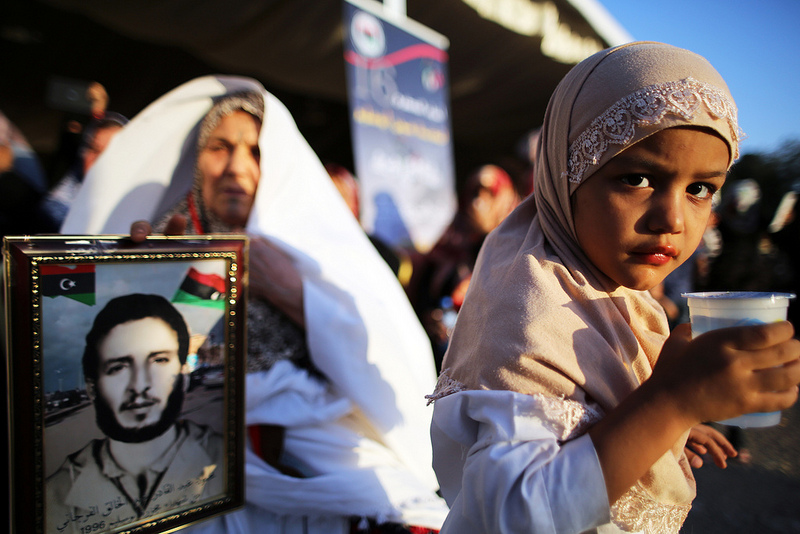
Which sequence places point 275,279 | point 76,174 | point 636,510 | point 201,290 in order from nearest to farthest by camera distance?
1. point 636,510
2. point 201,290
3. point 275,279
4. point 76,174

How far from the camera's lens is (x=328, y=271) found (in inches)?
62.0

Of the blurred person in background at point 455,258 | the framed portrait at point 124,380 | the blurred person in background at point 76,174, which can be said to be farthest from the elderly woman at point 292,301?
the blurred person in background at point 455,258

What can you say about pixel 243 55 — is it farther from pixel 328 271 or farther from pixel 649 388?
pixel 649 388

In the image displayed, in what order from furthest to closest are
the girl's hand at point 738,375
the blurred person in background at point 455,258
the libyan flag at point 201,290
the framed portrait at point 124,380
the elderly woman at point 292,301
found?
the blurred person in background at point 455,258, the elderly woman at point 292,301, the libyan flag at point 201,290, the framed portrait at point 124,380, the girl's hand at point 738,375

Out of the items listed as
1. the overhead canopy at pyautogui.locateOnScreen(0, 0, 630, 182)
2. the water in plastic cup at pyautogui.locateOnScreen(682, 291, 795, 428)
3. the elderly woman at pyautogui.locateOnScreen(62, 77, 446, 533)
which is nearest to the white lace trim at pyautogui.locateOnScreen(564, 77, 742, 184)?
the water in plastic cup at pyautogui.locateOnScreen(682, 291, 795, 428)

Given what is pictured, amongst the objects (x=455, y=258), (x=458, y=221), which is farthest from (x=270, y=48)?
(x=455, y=258)

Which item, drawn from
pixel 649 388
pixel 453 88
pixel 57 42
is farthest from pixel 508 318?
pixel 453 88

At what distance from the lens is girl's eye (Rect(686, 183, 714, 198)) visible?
786 millimetres

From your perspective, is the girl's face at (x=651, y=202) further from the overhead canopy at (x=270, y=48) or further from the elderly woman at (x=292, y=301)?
the overhead canopy at (x=270, y=48)

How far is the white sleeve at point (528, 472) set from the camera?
0.64 meters

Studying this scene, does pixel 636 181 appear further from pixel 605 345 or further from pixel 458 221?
pixel 458 221

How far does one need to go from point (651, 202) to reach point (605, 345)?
0.81 feet

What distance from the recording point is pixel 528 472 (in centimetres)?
65

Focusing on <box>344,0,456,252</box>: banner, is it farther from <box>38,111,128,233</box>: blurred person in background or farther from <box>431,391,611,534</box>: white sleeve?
<box>431,391,611,534</box>: white sleeve
